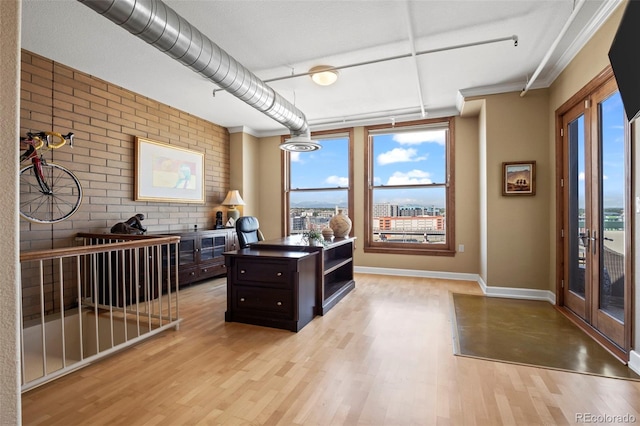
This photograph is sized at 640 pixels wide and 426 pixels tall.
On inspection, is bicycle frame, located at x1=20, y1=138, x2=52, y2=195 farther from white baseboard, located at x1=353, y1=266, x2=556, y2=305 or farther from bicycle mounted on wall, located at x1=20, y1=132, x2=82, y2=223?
white baseboard, located at x1=353, y1=266, x2=556, y2=305

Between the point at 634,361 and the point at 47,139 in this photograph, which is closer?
the point at 634,361

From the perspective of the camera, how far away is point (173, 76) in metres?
3.81

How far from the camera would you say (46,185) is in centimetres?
328

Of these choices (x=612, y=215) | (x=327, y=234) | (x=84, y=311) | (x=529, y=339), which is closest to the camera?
(x=612, y=215)

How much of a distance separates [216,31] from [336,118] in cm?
305

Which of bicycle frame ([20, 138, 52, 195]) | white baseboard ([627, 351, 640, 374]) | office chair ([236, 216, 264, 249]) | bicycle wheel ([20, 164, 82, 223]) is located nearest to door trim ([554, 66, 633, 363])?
white baseboard ([627, 351, 640, 374])

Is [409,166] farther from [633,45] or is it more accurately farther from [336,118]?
[633,45]

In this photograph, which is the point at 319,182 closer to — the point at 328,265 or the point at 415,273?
the point at 415,273

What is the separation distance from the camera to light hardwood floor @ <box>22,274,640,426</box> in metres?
1.73

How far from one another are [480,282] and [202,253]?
4259mm

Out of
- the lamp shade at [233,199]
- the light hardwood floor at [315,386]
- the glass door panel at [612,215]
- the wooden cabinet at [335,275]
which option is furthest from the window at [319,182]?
the glass door panel at [612,215]

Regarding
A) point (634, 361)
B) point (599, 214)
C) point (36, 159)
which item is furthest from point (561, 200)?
point (36, 159)

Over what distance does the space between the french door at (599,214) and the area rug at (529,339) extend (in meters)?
0.21

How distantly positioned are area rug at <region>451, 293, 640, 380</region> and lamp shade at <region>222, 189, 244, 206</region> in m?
3.91
